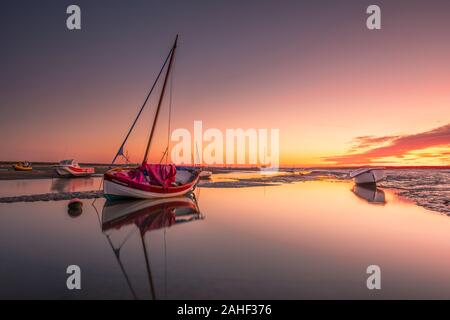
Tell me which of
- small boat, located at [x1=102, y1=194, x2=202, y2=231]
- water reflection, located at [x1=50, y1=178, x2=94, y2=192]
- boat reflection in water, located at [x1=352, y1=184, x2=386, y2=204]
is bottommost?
boat reflection in water, located at [x1=352, y1=184, x2=386, y2=204]

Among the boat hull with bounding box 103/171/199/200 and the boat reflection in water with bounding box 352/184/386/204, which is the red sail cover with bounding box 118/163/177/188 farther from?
the boat reflection in water with bounding box 352/184/386/204

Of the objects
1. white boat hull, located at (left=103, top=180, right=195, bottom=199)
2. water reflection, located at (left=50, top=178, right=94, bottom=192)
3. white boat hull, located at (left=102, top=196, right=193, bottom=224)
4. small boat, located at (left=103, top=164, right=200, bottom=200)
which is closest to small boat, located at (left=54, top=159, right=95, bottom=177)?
water reflection, located at (left=50, top=178, right=94, bottom=192)

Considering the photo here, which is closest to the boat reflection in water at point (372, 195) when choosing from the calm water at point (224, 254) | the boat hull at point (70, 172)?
the calm water at point (224, 254)

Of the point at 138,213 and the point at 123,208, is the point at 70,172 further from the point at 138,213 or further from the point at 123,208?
the point at 138,213

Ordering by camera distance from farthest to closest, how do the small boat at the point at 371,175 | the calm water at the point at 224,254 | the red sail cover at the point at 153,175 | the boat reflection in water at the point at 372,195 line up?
the small boat at the point at 371,175 < the boat reflection in water at the point at 372,195 < the red sail cover at the point at 153,175 < the calm water at the point at 224,254

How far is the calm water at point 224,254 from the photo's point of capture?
5.93 meters

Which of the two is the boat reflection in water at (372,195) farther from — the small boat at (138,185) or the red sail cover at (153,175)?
the red sail cover at (153,175)

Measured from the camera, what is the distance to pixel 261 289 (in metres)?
5.89

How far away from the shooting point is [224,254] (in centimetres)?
848

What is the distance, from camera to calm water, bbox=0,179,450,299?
5926mm

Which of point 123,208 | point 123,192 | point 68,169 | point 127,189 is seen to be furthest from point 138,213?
point 68,169
